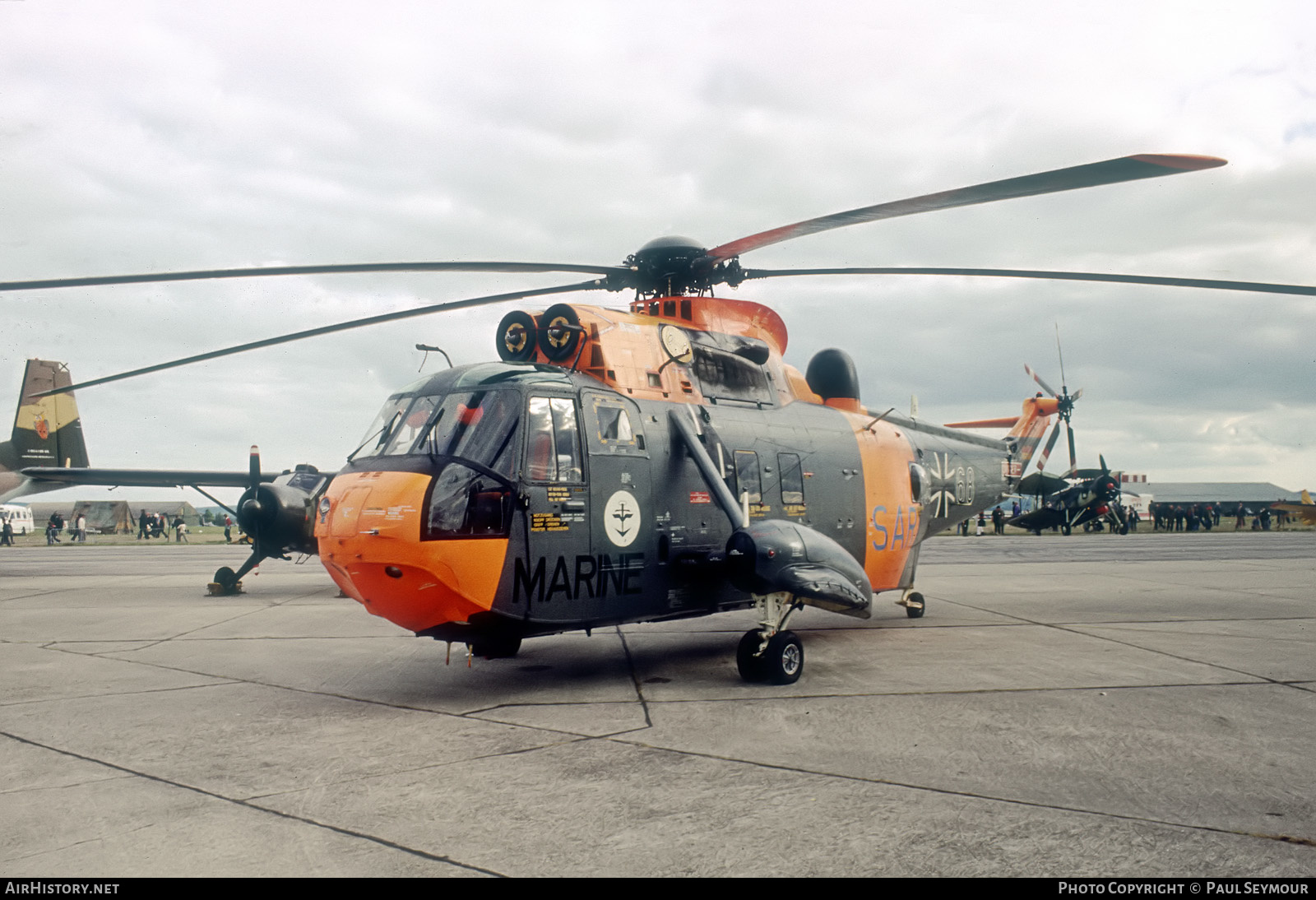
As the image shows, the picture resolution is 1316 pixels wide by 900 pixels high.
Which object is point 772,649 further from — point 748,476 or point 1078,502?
point 1078,502

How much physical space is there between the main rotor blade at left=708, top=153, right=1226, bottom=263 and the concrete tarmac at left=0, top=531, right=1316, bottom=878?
3.97 meters

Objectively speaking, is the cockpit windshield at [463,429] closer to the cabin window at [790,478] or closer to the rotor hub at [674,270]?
the rotor hub at [674,270]

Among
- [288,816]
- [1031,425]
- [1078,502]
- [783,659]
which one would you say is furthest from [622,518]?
[1078,502]

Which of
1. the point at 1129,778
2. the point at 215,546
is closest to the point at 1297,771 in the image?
the point at 1129,778

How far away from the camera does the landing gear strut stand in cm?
833

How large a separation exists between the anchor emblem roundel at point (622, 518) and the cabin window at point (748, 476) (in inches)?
62.9

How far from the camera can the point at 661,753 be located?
591 centimetres

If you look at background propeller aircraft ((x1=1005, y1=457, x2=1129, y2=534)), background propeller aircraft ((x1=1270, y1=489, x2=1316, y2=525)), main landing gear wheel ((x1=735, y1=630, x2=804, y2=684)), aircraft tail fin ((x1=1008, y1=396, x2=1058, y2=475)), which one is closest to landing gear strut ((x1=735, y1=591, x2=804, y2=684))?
main landing gear wheel ((x1=735, y1=630, x2=804, y2=684))

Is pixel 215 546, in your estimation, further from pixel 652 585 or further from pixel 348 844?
pixel 348 844

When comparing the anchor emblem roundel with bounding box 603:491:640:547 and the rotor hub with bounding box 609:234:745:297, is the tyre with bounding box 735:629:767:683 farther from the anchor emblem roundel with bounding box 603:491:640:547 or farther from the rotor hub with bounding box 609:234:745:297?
the rotor hub with bounding box 609:234:745:297

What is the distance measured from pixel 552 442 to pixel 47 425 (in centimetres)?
2623

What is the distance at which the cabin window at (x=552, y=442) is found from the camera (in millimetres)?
7699
